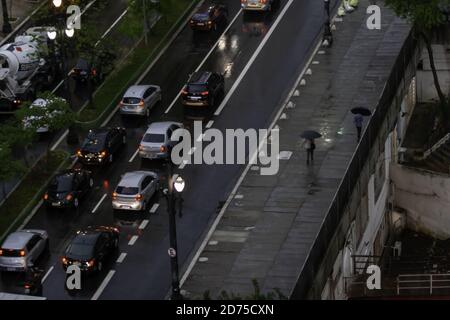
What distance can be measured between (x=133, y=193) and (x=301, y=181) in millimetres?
9459

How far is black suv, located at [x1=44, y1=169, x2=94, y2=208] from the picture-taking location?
83812 millimetres

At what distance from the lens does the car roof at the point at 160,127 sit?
89.3m

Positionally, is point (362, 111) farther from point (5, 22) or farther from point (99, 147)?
point (5, 22)

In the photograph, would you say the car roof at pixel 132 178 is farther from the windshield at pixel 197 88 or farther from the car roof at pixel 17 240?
the windshield at pixel 197 88

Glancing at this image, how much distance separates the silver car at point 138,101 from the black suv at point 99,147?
A: 4.54 m

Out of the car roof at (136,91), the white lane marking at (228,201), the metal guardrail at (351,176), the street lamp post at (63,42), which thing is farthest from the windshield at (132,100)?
the metal guardrail at (351,176)

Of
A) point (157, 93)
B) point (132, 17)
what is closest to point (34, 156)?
point (157, 93)

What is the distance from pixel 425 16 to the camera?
93938 millimetres

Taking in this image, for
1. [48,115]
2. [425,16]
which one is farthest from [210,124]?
[425,16]

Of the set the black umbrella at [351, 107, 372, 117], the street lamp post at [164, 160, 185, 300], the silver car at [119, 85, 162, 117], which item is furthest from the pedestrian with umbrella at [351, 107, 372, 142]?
the street lamp post at [164, 160, 185, 300]

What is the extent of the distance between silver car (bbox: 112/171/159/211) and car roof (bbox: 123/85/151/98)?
11377 millimetres

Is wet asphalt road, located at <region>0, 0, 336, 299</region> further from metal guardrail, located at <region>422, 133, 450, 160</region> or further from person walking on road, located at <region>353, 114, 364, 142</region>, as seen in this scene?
metal guardrail, located at <region>422, 133, 450, 160</region>

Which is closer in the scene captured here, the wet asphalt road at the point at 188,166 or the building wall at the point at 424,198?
the wet asphalt road at the point at 188,166
